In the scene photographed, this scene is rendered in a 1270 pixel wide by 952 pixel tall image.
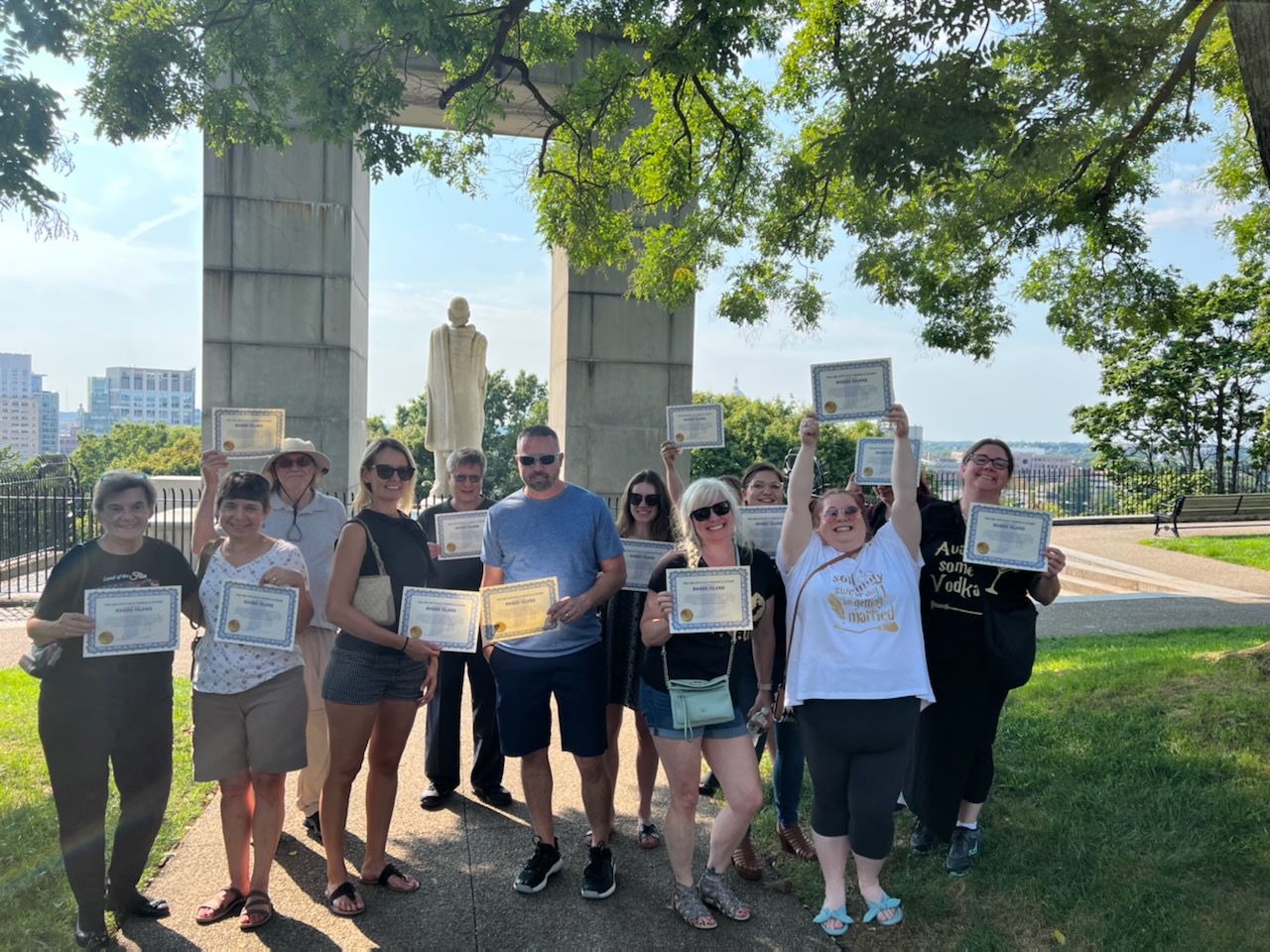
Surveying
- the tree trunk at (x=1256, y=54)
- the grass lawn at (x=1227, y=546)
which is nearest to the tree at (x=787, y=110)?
the tree trunk at (x=1256, y=54)

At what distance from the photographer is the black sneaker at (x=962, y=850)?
12.8 ft

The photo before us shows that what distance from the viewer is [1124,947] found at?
324 centimetres

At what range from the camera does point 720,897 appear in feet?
12.1

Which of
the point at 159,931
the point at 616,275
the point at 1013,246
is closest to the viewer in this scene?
the point at 159,931

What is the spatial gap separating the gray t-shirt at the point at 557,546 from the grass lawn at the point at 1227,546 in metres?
14.3

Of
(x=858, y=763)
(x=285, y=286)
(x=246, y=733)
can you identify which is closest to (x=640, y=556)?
(x=858, y=763)

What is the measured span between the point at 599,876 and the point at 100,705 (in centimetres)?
220

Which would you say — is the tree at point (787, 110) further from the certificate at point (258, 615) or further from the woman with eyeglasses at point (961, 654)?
the certificate at point (258, 615)

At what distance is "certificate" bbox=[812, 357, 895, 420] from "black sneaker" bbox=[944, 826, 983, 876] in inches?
78.3

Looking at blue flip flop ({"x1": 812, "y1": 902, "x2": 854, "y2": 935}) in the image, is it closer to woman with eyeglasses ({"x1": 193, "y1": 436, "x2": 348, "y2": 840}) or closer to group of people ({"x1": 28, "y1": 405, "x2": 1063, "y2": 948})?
group of people ({"x1": 28, "y1": 405, "x2": 1063, "y2": 948})

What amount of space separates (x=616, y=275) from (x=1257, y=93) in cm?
→ 966

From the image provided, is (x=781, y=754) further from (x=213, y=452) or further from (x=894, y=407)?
(x=213, y=452)

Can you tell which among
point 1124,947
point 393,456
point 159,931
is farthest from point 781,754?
point 159,931

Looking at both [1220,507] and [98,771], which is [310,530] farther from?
[1220,507]
